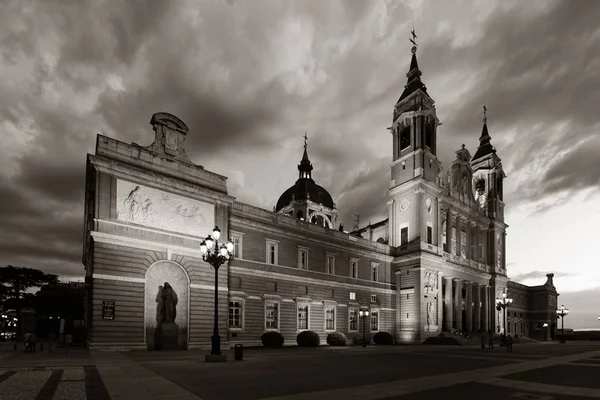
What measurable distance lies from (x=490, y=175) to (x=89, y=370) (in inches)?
2807

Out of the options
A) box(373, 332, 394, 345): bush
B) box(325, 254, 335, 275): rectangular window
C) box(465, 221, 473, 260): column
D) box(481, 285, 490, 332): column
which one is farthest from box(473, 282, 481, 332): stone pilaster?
box(325, 254, 335, 275): rectangular window

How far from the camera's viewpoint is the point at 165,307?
1135 inches

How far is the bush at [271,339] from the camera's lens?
35.2 meters

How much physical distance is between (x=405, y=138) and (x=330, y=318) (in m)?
28.1

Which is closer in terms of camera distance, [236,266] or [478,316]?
[236,266]

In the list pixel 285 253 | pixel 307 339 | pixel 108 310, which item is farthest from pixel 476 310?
pixel 108 310

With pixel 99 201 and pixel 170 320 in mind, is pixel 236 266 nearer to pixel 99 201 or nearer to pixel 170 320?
pixel 170 320

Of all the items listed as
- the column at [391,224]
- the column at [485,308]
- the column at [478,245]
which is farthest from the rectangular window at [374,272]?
the column at [485,308]

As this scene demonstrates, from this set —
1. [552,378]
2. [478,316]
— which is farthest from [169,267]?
[478,316]

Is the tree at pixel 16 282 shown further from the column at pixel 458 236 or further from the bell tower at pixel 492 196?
the bell tower at pixel 492 196

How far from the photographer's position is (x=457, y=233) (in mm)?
62938

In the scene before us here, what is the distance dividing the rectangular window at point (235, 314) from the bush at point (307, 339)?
19.8ft

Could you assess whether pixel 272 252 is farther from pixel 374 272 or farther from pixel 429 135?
pixel 429 135

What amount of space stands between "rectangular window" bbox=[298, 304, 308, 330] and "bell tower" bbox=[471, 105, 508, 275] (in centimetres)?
4211
